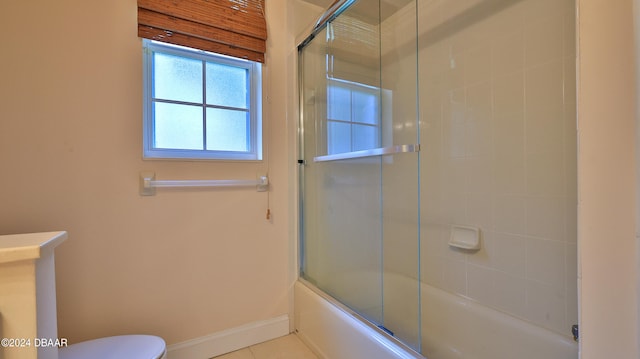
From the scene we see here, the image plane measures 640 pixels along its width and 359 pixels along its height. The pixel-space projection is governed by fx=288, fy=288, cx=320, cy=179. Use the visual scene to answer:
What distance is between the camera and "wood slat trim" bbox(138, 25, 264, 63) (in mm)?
1447

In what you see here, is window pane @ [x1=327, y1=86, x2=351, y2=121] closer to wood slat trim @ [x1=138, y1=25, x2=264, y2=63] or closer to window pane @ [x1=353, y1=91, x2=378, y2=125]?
window pane @ [x1=353, y1=91, x2=378, y2=125]

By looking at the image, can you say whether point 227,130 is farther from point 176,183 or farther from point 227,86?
point 176,183

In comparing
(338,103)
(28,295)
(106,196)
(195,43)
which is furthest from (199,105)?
(28,295)

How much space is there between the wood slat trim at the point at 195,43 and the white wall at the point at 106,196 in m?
0.07

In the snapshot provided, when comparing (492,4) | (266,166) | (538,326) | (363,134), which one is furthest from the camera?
(266,166)

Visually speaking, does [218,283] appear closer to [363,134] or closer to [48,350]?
[48,350]

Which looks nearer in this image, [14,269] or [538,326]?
[14,269]

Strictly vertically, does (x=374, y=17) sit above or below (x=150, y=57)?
above

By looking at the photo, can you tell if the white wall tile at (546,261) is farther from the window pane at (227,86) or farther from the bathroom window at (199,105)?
the window pane at (227,86)

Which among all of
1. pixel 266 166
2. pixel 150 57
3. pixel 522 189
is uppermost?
pixel 150 57

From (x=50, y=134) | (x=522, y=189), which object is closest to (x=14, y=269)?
(x=50, y=134)

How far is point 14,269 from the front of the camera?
0.73 meters

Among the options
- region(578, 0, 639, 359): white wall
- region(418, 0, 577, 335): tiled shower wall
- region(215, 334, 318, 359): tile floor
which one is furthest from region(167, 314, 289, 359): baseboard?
region(578, 0, 639, 359): white wall

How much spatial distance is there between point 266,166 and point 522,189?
1358 mm
